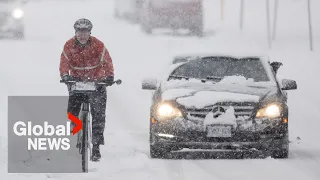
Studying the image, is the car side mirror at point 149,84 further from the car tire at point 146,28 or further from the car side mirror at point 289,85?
the car tire at point 146,28

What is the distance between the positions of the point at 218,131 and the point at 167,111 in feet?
2.34

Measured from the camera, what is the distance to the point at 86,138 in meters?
9.99

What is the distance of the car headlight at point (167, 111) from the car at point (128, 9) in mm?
24520

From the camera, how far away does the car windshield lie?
39.7 ft

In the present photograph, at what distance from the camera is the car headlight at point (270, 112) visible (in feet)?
35.7

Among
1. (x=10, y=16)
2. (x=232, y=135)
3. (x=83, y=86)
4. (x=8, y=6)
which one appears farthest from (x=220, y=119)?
(x=8, y=6)

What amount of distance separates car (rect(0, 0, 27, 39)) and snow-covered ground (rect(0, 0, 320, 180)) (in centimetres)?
62

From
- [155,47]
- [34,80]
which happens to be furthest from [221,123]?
[155,47]

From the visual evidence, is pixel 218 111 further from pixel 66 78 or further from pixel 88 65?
pixel 66 78

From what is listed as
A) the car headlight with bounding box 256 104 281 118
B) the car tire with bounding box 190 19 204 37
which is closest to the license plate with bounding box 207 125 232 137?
the car headlight with bounding box 256 104 281 118

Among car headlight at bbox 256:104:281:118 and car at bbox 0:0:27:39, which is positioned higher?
car at bbox 0:0:27:39

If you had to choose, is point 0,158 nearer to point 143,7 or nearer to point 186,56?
point 186,56

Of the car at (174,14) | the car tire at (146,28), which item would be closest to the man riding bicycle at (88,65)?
the car at (174,14)

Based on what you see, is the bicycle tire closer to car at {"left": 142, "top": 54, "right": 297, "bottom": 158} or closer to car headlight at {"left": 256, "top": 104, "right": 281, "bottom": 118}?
car at {"left": 142, "top": 54, "right": 297, "bottom": 158}
